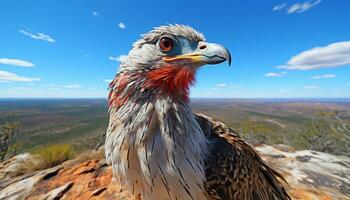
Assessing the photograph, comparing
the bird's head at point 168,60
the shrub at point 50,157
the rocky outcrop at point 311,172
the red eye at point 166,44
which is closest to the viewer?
the bird's head at point 168,60

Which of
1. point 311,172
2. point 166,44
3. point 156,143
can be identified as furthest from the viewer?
point 311,172

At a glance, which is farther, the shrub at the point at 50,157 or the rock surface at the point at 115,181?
the shrub at the point at 50,157

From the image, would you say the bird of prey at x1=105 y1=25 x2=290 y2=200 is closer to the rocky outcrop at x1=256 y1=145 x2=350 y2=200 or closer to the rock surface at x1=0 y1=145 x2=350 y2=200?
the rock surface at x1=0 y1=145 x2=350 y2=200

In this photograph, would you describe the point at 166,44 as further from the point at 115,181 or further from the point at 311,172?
the point at 311,172

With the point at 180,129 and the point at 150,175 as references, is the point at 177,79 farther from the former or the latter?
the point at 150,175

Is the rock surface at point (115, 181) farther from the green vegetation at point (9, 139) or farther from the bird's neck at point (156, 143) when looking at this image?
the green vegetation at point (9, 139)

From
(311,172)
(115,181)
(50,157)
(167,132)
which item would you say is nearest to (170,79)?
(167,132)

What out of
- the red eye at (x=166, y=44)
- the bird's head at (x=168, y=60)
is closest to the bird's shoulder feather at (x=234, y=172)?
the bird's head at (x=168, y=60)
